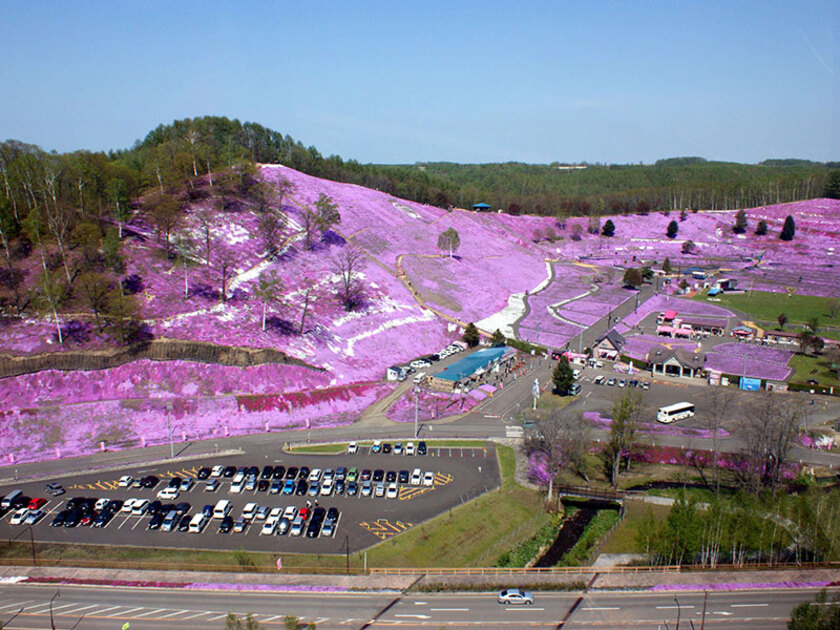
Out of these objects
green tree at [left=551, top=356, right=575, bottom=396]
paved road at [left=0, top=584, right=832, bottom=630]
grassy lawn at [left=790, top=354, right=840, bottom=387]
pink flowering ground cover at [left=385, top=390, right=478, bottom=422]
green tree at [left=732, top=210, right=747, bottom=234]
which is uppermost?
green tree at [left=732, top=210, right=747, bottom=234]

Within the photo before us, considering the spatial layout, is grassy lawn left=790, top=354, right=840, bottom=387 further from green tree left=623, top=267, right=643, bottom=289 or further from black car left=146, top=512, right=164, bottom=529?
black car left=146, top=512, right=164, bottom=529

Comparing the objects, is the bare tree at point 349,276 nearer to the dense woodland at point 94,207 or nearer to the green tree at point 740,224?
the dense woodland at point 94,207

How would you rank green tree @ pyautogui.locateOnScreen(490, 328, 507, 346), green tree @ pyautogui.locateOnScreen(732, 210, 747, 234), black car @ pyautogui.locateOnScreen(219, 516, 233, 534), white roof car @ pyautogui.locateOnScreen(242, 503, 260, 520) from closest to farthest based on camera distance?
black car @ pyautogui.locateOnScreen(219, 516, 233, 534) → white roof car @ pyautogui.locateOnScreen(242, 503, 260, 520) → green tree @ pyautogui.locateOnScreen(490, 328, 507, 346) → green tree @ pyautogui.locateOnScreen(732, 210, 747, 234)

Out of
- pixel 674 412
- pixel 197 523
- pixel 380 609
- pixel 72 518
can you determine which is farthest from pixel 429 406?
pixel 72 518

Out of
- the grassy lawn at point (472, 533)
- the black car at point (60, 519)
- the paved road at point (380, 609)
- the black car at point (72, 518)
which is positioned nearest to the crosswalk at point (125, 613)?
the paved road at point (380, 609)

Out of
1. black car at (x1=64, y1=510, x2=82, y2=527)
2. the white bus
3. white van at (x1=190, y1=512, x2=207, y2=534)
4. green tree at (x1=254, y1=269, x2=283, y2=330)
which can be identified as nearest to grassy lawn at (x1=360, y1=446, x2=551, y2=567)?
white van at (x1=190, y1=512, x2=207, y2=534)

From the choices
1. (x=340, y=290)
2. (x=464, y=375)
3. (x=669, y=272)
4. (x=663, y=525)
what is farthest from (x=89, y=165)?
(x=669, y=272)

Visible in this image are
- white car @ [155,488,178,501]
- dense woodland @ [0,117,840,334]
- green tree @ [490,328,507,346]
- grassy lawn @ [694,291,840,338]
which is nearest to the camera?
white car @ [155,488,178,501]
